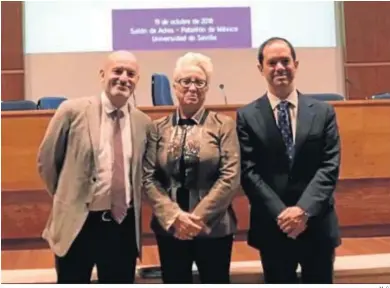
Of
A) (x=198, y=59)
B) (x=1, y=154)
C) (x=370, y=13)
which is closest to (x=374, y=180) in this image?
(x=198, y=59)

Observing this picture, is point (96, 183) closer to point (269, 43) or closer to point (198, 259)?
point (198, 259)

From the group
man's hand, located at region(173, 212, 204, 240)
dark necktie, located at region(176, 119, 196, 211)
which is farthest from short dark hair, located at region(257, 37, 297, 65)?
man's hand, located at region(173, 212, 204, 240)

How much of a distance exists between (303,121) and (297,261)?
546mm

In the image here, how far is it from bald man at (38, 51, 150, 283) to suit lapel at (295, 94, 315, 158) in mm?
617

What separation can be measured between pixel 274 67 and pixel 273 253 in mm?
719

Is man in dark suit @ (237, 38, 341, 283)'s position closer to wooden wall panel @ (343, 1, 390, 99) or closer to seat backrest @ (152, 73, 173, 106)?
seat backrest @ (152, 73, 173, 106)

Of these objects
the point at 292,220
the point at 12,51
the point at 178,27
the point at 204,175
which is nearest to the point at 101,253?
the point at 204,175

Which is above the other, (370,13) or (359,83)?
(370,13)

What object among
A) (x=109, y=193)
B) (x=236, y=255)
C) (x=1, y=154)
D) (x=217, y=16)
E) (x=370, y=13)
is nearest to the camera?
(x=109, y=193)

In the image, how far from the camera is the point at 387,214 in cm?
352

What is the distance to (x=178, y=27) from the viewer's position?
5727 millimetres

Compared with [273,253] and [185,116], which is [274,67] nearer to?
[185,116]

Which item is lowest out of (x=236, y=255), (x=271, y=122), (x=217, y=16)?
(x=236, y=255)

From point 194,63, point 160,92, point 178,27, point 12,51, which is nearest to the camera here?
point 194,63
